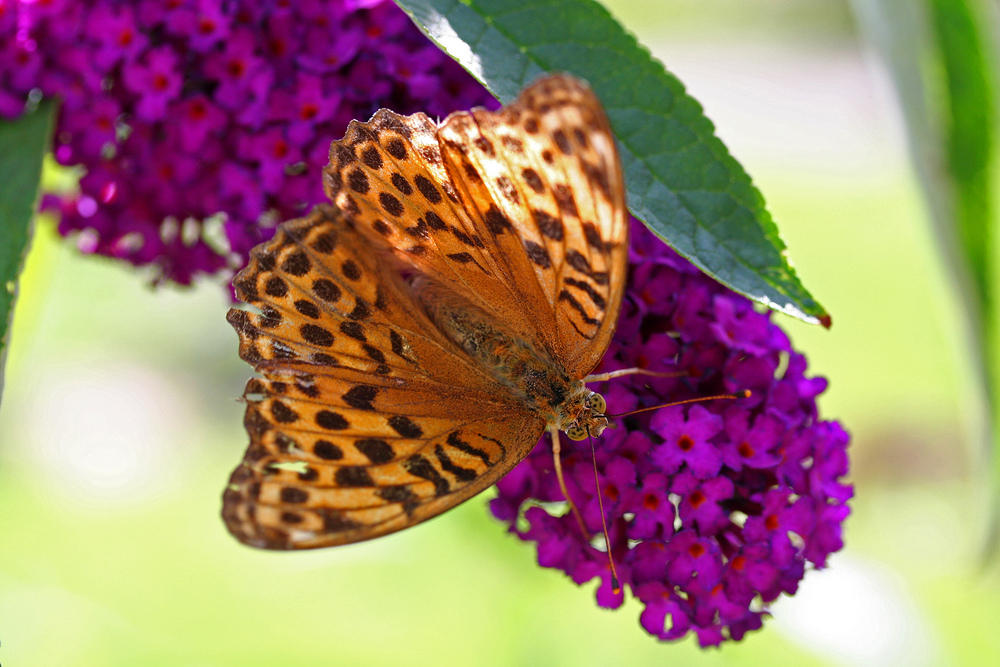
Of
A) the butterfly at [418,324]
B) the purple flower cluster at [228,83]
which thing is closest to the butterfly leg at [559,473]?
the butterfly at [418,324]

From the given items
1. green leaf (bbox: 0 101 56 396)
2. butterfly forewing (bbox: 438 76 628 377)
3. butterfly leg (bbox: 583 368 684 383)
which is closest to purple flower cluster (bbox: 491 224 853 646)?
butterfly leg (bbox: 583 368 684 383)

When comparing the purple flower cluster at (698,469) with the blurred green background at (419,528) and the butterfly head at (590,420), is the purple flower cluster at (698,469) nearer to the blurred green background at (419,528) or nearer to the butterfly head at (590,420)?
the butterfly head at (590,420)

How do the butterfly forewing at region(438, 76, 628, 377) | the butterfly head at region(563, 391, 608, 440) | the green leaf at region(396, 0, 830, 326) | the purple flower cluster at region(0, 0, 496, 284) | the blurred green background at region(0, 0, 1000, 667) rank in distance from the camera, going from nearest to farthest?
the butterfly forewing at region(438, 76, 628, 377) → the green leaf at region(396, 0, 830, 326) → the butterfly head at region(563, 391, 608, 440) → the purple flower cluster at region(0, 0, 496, 284) → the blurred green background at region(0, 0, 1000, 667)

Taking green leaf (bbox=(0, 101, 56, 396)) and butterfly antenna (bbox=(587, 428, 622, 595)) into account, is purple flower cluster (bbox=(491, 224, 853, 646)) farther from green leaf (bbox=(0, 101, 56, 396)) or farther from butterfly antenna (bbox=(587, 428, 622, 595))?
green leaf (bbox=(0, 101, 56, 396))

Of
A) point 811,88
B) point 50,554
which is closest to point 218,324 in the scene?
point 50,554

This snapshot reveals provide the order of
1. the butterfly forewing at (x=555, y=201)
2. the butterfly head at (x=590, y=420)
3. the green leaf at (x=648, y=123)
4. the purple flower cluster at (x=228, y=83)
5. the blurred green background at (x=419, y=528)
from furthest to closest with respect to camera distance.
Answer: the blurred green background at (x=419, y=528)
the purple flower cluster at (x=228, y=83)
the butterfly head at (x=590, y=420)
the green leaf at (x=648, y=123)
the butterfly forewing at (x=555, y=201)

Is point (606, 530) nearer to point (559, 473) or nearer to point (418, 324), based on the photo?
point (559, 473)

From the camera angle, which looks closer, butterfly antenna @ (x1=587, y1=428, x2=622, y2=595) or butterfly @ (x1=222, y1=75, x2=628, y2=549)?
butterfly @ (x1=222, y1=75, x2=628, y2=549)
